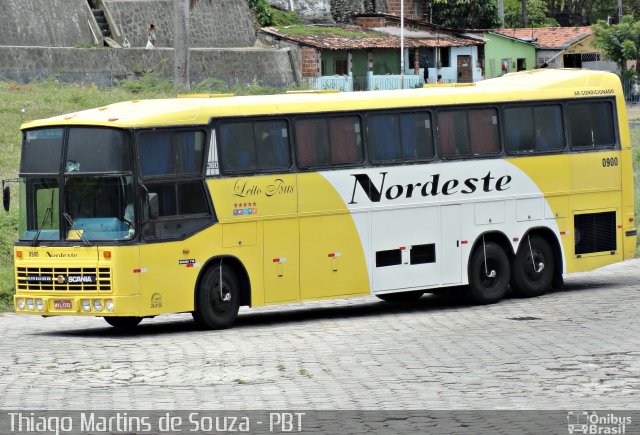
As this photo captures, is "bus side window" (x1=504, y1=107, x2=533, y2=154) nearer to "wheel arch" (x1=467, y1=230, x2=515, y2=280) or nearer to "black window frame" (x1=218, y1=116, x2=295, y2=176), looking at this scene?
"wheel arch" (x1=467, y1=230, x2=515, y2=280)

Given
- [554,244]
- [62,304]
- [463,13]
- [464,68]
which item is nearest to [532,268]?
[554,244]

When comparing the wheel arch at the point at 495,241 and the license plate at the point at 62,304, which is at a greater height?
the wheel arch at the point at 495,241

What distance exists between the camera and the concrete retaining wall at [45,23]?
54.8 m

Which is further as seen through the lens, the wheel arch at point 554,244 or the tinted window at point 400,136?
the wheel arch at point 554,244

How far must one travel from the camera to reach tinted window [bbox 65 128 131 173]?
18359mm

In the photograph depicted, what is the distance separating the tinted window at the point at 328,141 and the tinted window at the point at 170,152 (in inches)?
66.6

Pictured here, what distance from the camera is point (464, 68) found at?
261 ft

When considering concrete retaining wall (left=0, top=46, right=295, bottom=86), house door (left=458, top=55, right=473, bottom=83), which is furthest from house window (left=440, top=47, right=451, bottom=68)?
concrete retaining wall (left=0, top=46, right=295, bottom=86)

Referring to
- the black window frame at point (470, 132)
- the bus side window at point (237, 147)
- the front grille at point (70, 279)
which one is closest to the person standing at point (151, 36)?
the black window frame at point (470, 132)

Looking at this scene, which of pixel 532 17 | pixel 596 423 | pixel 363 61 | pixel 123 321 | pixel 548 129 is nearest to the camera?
pixel 596 423

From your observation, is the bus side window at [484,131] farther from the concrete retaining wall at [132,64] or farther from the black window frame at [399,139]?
the concrete retaining wall at [132,64]

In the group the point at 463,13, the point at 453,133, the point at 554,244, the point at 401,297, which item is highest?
the point at 463,13

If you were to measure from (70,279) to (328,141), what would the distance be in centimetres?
441

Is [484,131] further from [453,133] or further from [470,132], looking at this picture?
[453,133]
